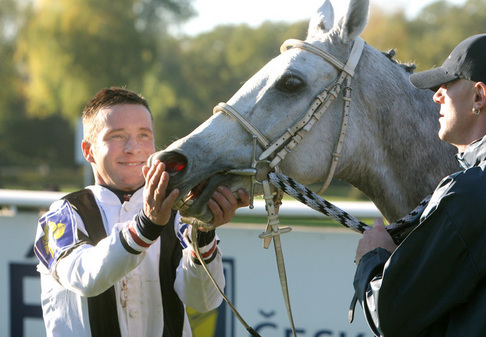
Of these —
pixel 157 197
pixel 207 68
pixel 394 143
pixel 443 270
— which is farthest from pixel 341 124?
pixel 207 68

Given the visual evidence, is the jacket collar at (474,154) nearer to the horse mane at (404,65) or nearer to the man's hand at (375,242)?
the man's hand at (375,242)

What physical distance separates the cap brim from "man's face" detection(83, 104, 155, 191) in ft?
4.04

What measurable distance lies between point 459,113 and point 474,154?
21 centimetres

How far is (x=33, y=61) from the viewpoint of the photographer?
3073 cm

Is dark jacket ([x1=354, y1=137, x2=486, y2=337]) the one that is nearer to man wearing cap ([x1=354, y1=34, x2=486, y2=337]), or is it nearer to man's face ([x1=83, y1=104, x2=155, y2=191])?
man wearing cap ([x1=354, y1=34, x2=486, y2=337])

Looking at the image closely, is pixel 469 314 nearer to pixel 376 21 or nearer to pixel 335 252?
pixel 335 252

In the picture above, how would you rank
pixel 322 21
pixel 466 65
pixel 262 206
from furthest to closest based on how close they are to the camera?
pixel 262 206, pixel 322 21, pixel 466 65

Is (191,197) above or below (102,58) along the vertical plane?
below

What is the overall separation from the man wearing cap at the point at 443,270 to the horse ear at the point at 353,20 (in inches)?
29.1

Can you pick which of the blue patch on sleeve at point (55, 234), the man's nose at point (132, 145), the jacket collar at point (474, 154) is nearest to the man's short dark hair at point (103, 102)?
the man's nose at point (132, 145)

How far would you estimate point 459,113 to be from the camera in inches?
83.1

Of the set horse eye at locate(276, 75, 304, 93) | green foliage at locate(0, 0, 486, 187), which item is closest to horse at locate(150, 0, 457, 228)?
horse eye at locate(276, 75, 304, 93)

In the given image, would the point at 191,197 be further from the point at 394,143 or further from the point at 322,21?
the point at 322,21

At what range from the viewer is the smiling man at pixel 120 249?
7.76ft
